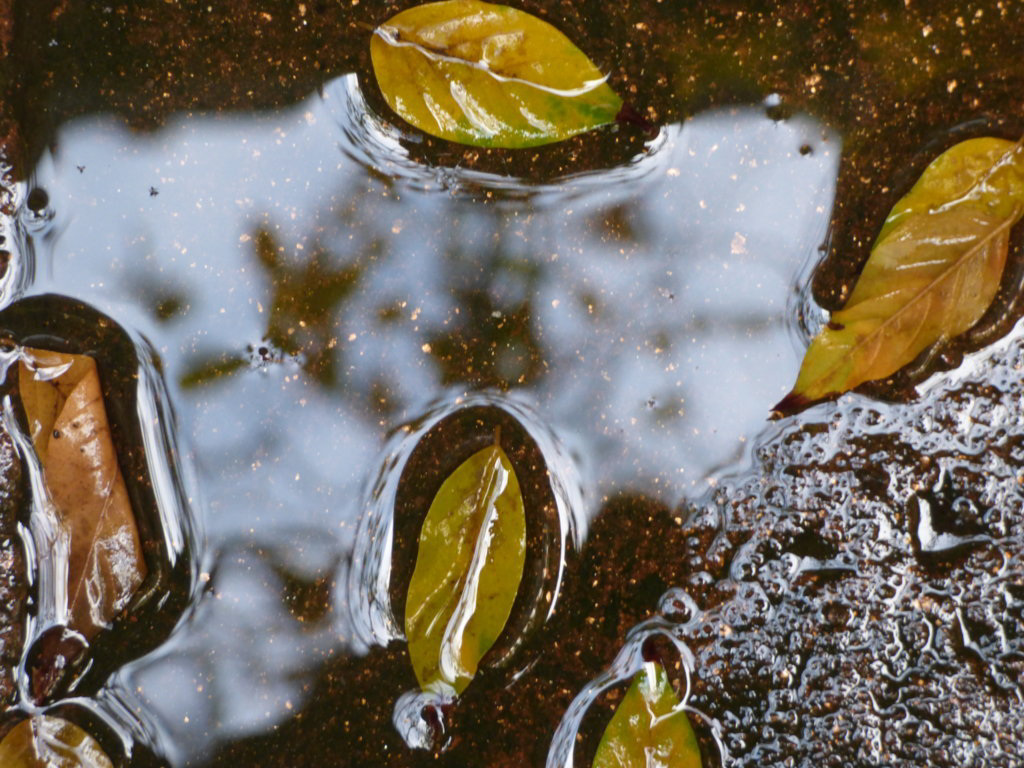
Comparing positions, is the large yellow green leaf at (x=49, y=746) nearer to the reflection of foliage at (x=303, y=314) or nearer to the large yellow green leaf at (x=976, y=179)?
the reflection of foliage at (x=303, y=314)

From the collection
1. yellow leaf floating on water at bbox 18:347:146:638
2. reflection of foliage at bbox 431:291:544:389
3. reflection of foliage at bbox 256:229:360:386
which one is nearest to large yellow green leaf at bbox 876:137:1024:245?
reflection of foliage at bbox 431:291:544:389

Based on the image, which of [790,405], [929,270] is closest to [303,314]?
[790,405]

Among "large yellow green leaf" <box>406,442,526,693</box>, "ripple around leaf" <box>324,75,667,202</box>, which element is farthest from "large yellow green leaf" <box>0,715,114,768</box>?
"ripple around leaf" <box>324,75,667,202</box>

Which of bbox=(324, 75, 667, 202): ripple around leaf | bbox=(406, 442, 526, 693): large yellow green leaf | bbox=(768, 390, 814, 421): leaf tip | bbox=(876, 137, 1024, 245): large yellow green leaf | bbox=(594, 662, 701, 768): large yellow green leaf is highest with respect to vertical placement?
bbox=(324, 75, 667, 202): ripple around leaf

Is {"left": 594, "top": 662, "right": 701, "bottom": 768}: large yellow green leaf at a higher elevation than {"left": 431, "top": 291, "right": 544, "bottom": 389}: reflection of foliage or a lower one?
lower

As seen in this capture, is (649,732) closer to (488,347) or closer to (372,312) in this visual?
(488,347)

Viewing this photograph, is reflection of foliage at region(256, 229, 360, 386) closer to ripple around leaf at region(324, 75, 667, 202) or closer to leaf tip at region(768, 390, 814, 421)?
ripple around leaf at region(324, 75, 667, 202)

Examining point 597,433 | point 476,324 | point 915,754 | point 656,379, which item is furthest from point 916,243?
point 915,754

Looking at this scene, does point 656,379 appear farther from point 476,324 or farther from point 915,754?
point 915,754
